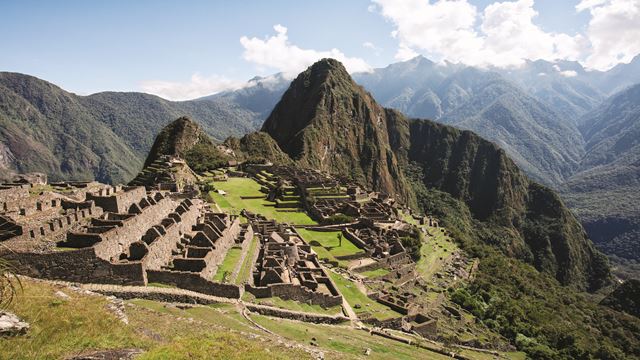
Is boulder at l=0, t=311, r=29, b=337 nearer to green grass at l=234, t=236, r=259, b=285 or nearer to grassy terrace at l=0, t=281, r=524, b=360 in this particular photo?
grassy terrace at l=0, t=281, r=524, b=360

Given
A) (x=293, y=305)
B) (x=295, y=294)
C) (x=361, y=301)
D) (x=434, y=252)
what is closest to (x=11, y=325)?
(x=293, y=305)

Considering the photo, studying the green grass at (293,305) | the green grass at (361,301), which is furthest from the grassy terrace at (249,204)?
the green grass at (293,305)

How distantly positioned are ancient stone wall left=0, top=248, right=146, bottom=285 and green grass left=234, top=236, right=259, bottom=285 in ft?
24.7

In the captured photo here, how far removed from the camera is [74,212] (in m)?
27.8

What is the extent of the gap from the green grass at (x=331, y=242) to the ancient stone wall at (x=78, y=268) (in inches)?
1245

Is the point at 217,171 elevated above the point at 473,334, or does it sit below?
above

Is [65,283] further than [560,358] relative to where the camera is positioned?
No

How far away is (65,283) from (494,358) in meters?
34.9

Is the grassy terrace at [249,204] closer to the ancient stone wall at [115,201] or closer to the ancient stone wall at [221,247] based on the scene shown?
the ancient stone wall at [221,247]

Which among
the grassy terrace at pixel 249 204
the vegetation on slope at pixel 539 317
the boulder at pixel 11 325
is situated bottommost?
the vegetation on slope at pixel 539 317

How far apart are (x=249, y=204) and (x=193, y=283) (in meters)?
45.2

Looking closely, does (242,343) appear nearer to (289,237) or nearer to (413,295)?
(289,237)

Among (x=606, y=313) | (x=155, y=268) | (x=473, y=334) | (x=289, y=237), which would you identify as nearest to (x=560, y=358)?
(x=473, y=334)

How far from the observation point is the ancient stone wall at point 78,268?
2070cm
